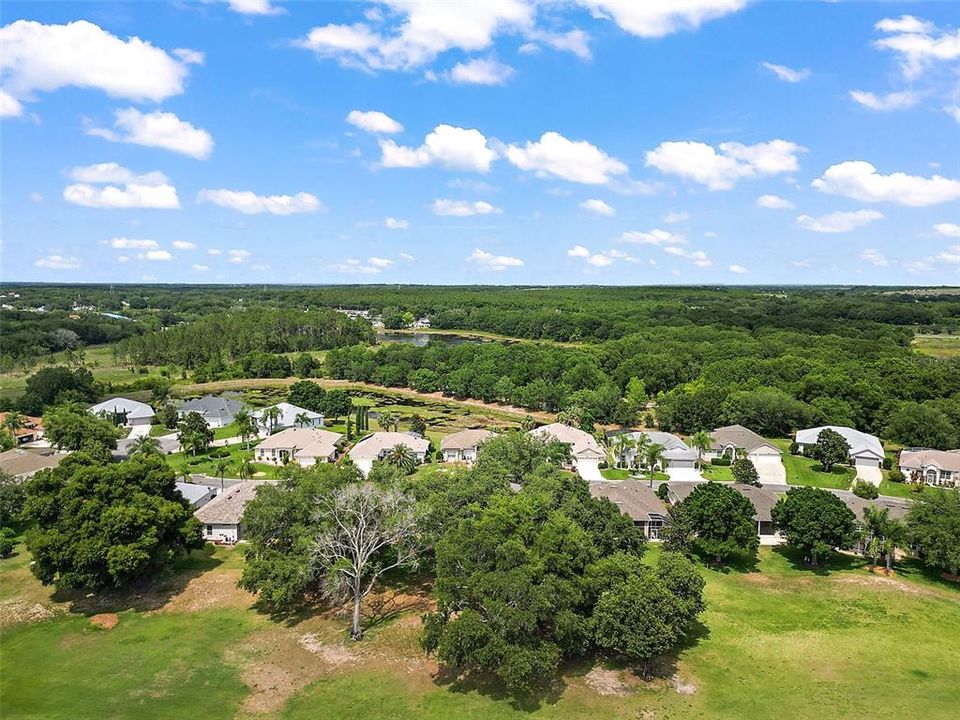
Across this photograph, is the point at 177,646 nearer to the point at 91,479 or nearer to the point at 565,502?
the point at 91,479

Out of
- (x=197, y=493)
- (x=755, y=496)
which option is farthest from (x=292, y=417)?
(x=755, y=496)

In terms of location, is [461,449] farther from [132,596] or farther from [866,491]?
[866,491]

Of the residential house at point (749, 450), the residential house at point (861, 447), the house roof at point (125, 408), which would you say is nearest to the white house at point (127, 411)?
the house roof at point (125, 408)

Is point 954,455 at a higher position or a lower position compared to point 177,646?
higher

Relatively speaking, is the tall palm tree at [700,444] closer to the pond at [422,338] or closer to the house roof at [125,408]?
the house roof at [125,408]

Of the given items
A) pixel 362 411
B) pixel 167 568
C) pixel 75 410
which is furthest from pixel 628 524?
pixel 75 410

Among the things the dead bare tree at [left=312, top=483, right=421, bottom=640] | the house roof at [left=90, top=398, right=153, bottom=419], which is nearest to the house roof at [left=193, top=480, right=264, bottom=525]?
the dead bare tree at [left=312, top=483, right=421, bottom=640]
